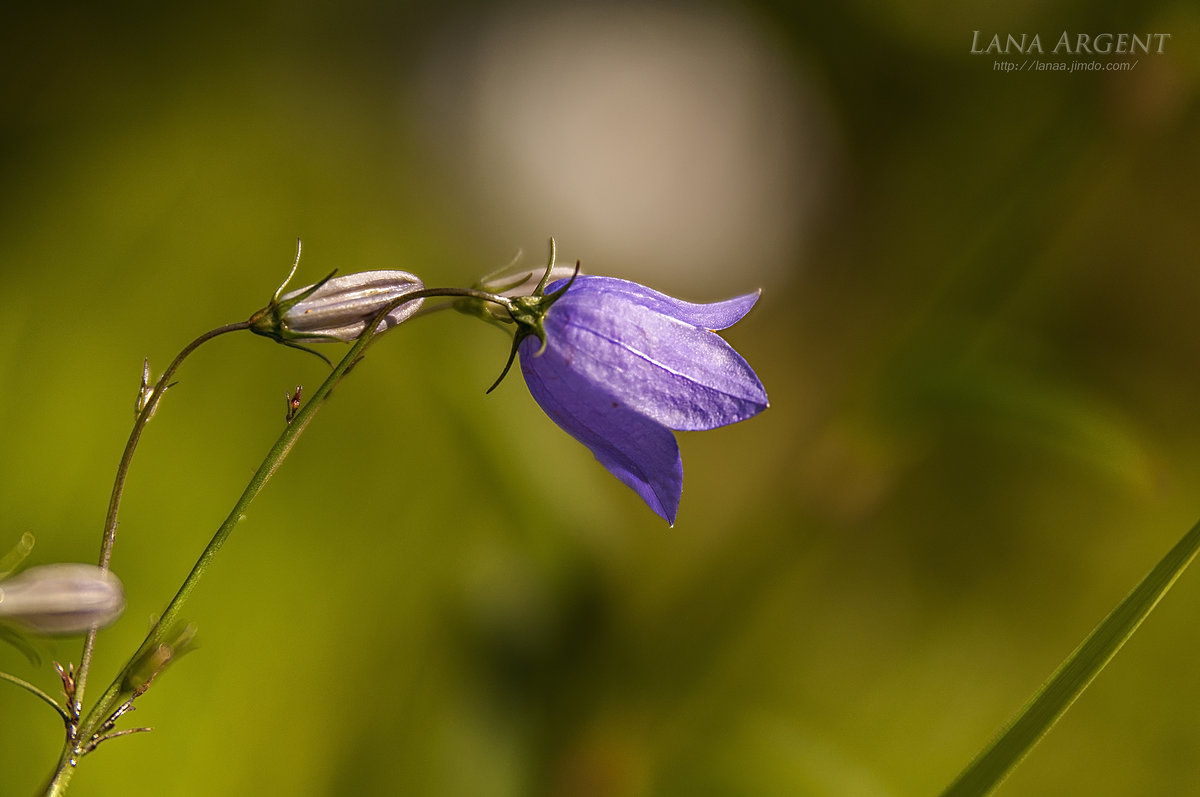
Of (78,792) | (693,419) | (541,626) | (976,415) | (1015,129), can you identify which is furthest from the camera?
(1015,129)

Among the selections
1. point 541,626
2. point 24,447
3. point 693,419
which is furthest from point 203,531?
point 693,419

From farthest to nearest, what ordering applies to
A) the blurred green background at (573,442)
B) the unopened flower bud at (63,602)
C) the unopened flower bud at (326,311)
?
the blurred green background at (573,442), the unopened flower bud at (326,311), the unopened flower bud at (63,602)

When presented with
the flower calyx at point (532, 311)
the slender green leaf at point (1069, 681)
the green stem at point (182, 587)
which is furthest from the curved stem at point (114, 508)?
the slender green leaf at point (1069, 681)

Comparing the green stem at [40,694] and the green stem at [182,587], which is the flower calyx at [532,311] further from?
the green stem at [40,694]

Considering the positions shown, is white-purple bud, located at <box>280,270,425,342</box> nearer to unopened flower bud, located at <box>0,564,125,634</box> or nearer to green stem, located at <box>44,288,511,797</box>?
green stem, located at <box>44,288,511,797</box>

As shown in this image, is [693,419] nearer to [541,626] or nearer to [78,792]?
[541,626]

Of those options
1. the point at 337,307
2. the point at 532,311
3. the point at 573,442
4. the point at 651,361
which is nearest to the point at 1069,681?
the point at 651,361

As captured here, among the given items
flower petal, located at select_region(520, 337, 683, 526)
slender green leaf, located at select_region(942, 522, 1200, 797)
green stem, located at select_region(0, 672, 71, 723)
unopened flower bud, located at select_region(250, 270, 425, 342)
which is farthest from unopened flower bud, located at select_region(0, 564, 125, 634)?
slender green leaf, located at select_region(942, 522, 1200, 797)
